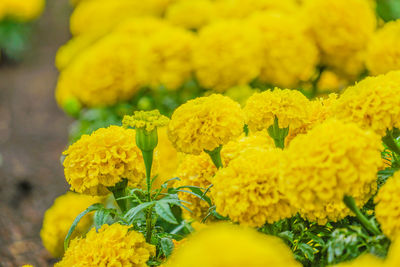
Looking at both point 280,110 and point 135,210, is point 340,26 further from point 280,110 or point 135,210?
point 135,210

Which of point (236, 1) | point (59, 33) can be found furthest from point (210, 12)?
point (59, 33)

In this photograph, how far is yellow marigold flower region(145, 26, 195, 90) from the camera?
2.43 m

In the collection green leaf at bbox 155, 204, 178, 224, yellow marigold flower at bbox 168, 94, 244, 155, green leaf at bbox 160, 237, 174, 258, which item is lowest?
green leaf at bbox 160, 237, 174, 258

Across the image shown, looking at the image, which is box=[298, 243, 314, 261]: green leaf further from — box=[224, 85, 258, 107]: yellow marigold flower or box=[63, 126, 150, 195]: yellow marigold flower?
box=[224, 85, 258, 107]: yellow marigold flower

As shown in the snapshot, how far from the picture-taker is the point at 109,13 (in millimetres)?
3854

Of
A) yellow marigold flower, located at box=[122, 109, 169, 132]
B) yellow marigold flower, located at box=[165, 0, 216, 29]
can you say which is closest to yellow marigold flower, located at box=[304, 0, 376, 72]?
yellow marigold flower, located at box=[165, 0, 216, 29]

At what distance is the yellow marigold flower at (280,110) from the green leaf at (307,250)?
0.93 ft

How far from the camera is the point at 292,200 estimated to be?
1000 mm

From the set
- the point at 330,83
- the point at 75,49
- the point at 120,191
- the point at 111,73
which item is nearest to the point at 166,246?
the point at 120,191

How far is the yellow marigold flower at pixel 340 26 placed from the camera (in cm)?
239

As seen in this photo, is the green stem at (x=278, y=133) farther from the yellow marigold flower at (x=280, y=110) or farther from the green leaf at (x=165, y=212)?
the green leaf at (x=165, y=212)

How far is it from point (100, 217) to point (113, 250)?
0.30 feet

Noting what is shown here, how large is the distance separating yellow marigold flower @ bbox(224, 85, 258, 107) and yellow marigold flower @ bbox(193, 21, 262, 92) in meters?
0.02

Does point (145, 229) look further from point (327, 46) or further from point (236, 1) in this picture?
point (236, 1)
